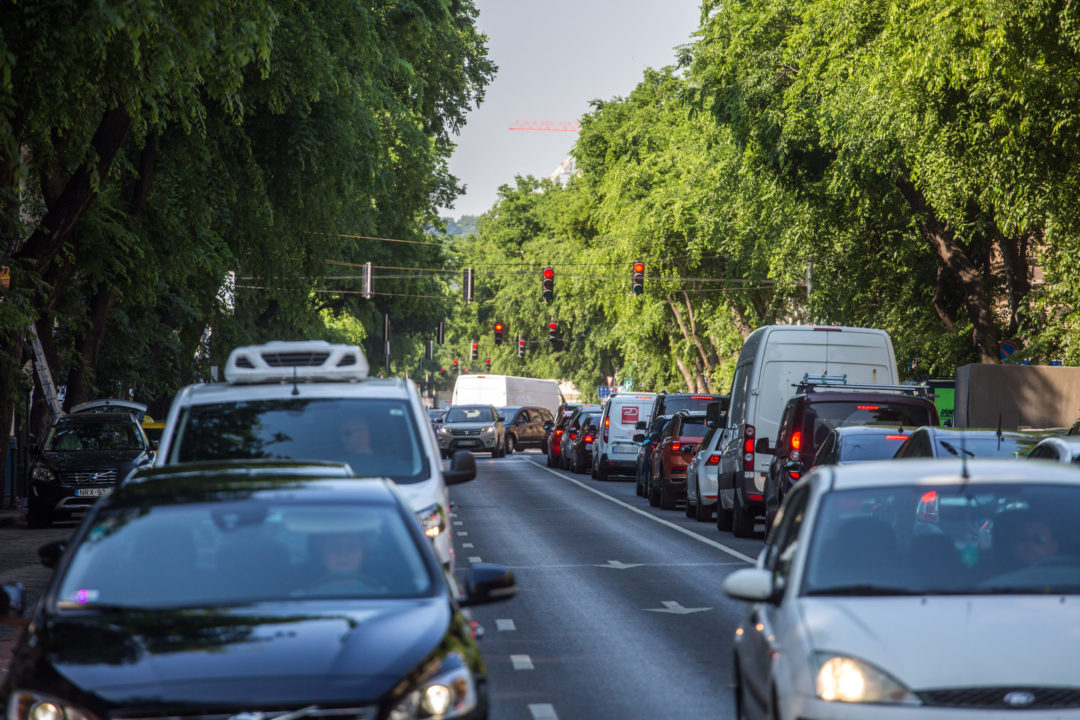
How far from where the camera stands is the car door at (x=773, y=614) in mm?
6262

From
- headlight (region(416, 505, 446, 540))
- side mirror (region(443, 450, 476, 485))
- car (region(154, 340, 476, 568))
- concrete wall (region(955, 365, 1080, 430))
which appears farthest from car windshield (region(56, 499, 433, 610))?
concrete wall (region(955, 365, 1080, 430))

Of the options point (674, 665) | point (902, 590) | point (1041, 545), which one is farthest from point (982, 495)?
point (674, 665)

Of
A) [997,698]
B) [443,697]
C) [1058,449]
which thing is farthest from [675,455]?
[443,697]

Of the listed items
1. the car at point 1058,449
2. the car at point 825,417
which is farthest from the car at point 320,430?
the car at point 825,417

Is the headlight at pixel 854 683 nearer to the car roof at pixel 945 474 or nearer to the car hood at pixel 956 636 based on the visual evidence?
the car hood at pixel 956 636

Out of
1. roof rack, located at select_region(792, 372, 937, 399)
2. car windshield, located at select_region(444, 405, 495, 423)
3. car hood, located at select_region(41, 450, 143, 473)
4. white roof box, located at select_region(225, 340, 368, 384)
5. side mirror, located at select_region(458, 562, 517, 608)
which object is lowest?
car windshield, located at select_region(444, 405, 495, 423)

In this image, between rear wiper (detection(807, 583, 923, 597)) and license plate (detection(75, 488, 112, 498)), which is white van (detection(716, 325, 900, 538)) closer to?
license plate (detection(75, 488, 112, 498))

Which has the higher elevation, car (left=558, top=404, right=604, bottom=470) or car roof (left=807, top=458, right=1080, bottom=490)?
car roof (left=807, top=458, right=1080, bottom=490)

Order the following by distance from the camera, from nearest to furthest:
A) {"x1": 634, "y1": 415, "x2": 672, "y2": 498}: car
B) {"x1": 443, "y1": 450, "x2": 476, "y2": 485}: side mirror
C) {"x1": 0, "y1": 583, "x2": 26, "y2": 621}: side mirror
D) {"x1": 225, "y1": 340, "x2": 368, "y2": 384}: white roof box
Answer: {"x1": 0, "y1": 583, "x2": 26, "y2": 621}: side mirror
{"x1": 443, "y1": 450, "x2": 476, "y2": 485}: side mirror
{"x1": 225, "y1": 340, "x2": 368, "y2": 384}: white roof box
{"x1": 634, "y1": 415, "x2": 672, "y2": 498}: car

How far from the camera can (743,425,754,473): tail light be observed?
2152 cm

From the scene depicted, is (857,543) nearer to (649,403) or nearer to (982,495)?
(982,495)

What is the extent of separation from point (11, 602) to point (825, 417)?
46.5 feet

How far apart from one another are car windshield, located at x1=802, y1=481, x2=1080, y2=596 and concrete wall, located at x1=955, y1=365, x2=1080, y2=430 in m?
22.8

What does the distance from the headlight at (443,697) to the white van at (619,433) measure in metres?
31.2
